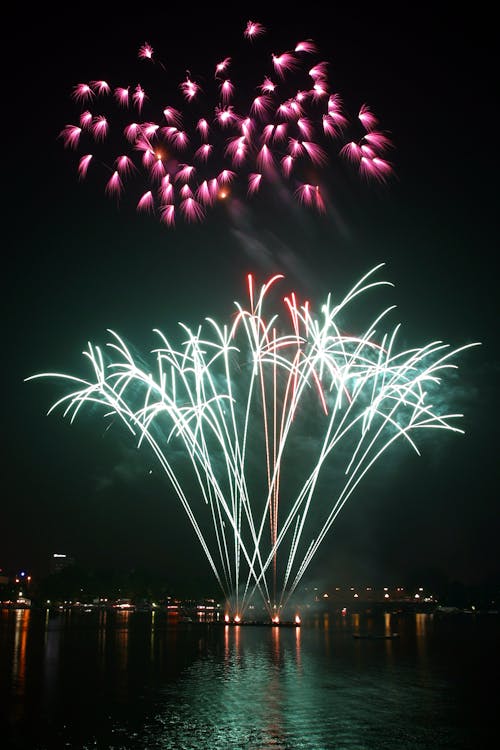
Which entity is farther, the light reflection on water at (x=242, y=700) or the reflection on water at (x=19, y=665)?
the reflection on water at (x=19, y=665)

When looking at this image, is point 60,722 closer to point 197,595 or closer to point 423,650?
point 423,650

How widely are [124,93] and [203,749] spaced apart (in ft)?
59.8

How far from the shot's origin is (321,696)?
20.8 meters

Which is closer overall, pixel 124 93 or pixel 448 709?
pixel 448 709

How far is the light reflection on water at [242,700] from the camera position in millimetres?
15039

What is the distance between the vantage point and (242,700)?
19.8 meters

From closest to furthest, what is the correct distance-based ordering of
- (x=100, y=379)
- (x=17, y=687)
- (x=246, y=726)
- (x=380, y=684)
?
1. (x=246, y=726)
2. (x=17, y=687)
3. (x=380, y=684)
4. (x=100, y=379)

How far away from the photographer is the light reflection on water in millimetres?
15039

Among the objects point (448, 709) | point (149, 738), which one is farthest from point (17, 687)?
point (448, 709)

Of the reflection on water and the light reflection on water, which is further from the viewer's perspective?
the reflection on water

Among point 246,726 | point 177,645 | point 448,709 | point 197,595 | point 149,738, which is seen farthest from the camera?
point 197,595

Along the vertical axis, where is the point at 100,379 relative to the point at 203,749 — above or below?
above

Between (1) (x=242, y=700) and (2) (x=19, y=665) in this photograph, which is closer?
(1) (x=242, y=700)

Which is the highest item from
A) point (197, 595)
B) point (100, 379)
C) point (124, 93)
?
point (124, 93)
